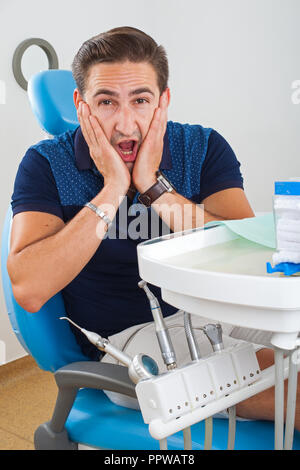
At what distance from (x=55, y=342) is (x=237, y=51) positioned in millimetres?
2020

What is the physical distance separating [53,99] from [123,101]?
186mm

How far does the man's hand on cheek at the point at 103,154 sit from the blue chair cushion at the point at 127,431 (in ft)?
1.63

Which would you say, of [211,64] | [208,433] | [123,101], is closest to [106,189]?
[123,101]

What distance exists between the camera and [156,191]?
4.17 feet

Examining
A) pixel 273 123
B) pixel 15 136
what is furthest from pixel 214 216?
pixel 273 123

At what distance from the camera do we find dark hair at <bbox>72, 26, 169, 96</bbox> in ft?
4.30

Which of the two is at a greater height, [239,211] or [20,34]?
[20,34]

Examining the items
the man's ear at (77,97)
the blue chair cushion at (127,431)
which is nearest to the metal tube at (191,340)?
the blue chair cushion at (127,431)
